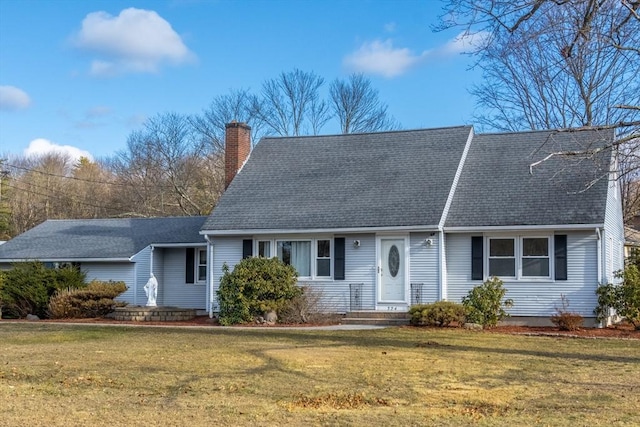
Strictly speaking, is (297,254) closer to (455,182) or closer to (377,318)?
(377,318)

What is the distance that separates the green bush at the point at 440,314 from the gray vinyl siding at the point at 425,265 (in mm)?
1376

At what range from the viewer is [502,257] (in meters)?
20.6

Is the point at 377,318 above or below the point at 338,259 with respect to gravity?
below

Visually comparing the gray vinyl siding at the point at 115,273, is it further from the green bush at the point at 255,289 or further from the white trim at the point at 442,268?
the white trim at the point at 442,268

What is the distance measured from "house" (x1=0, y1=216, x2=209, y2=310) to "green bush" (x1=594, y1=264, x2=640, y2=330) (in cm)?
1203

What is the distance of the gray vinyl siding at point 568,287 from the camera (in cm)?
1952

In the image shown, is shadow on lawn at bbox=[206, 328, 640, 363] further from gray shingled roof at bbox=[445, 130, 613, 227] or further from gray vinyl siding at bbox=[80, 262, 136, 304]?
gray vinyl siding at bbox=[80, 262, 136, 304]

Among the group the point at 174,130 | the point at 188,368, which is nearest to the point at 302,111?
the point at 174,130

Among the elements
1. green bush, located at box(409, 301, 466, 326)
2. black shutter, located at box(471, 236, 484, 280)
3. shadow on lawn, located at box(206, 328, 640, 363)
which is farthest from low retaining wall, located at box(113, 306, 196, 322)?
black shutter, located at box(471, 236, 484, 280)

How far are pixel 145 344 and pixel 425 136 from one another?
506 inches

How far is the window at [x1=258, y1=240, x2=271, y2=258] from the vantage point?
75.0 ft

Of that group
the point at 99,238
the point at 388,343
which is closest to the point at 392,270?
the point at 388,343

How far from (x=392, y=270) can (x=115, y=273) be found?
1053 centimetres

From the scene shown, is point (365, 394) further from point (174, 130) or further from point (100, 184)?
point (100, 184)
